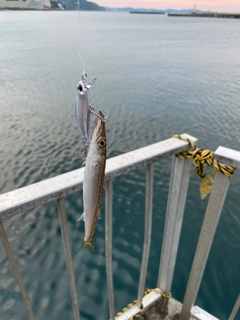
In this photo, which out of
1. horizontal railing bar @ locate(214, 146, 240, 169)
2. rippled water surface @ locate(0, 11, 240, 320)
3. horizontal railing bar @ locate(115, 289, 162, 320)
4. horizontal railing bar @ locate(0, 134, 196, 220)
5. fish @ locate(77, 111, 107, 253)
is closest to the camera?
fish @ locate(77, 111, 107, 253)

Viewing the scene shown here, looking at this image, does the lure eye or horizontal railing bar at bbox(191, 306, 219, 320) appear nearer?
the lure eye

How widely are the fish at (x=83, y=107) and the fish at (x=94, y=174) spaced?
5cm

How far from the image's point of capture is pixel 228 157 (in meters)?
1.54

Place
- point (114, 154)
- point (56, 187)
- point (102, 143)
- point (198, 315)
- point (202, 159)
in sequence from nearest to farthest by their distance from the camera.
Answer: point (102, 143) → point (56, 187) → point (202, 159) → point (198, 315) → point (114, 154)

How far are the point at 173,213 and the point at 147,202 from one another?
352 mm

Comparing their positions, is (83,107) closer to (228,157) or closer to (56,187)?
(56,187)

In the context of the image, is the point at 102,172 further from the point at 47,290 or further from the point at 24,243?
the point at 24,243

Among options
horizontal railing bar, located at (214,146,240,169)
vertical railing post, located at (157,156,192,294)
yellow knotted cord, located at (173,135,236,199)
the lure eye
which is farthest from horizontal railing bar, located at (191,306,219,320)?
the lure eye

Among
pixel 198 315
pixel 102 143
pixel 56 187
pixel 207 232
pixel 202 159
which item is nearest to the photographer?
pixel 102 143

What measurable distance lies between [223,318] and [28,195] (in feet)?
10.9

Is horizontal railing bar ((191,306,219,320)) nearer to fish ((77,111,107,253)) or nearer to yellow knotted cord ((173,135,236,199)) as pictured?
yellow knotted cord ((173,135,236,199))

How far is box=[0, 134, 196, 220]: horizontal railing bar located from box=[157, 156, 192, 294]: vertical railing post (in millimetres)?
283

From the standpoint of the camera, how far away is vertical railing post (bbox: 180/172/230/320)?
1.65 metres

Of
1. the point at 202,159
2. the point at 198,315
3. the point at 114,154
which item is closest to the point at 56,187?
the point at 202,159
